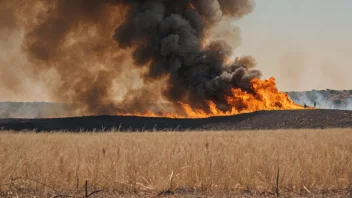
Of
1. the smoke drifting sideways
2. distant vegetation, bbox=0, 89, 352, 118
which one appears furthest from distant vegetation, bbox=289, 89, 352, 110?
the smoke drifting sideways

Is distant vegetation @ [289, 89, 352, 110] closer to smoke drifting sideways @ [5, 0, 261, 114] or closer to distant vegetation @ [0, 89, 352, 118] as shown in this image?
distant vegetation @ [0, 89, 352, 118]

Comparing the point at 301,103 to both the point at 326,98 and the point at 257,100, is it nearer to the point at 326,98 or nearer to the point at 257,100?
the point at 326,98

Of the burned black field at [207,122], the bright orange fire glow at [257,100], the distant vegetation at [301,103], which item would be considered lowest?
the burned black field at [207,122]

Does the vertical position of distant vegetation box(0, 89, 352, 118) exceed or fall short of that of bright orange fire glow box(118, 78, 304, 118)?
it exceeds it

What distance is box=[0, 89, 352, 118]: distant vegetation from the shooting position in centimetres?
11250

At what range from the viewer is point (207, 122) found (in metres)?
39.7

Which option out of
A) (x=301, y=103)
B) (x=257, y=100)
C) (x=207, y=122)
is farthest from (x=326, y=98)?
(x=207, y=122)

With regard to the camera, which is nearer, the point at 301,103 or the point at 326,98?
the point at 301,103

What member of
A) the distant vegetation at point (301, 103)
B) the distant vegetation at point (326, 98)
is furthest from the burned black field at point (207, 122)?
the distant vegetation at point (326, 98)

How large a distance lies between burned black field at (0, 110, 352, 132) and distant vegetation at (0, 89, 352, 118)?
6225 cm

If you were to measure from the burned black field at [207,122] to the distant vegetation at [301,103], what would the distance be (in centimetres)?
6225

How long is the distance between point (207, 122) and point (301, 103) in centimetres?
8525

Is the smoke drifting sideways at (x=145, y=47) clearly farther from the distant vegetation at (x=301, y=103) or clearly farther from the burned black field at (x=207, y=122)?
the distant vegetation at (x=301, y=103)

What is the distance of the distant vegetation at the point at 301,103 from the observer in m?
112
